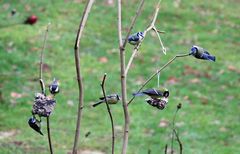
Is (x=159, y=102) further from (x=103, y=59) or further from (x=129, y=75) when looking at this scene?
(x=103, y=59)

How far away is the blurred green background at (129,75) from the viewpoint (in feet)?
25.9

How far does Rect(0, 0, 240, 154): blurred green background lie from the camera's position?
790cm

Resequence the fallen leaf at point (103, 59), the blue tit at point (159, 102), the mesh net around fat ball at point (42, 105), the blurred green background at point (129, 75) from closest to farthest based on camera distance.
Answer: the mesh net around fat ball at point (42, 105) → the blue tit at point (159, 102) → the blurred green background at point (129, 75) → the fallen leaf at point (103, 59)

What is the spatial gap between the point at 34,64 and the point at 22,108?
2.40 meters

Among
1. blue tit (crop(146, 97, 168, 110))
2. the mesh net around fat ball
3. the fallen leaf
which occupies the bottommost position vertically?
the fallen leaf

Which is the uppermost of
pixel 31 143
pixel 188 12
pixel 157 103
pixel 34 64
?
pixel 157 103

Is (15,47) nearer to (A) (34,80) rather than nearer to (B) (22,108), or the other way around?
(A) (34,80)

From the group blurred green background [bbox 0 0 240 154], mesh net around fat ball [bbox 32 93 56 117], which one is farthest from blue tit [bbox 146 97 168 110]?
blurred green background [bbox 0 0 240 154]

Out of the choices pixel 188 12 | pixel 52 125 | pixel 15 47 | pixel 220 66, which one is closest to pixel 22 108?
pixel 52 125

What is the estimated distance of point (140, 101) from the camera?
32.2ft

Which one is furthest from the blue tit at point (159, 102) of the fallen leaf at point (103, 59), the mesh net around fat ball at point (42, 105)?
the fallen leaf at point (103, 59)

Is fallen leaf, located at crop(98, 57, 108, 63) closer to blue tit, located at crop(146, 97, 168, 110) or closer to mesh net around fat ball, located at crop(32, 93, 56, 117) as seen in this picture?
blue tit, located at crop(146, 97, 168, 110)

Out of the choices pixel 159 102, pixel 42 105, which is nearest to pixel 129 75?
pixel 159 102

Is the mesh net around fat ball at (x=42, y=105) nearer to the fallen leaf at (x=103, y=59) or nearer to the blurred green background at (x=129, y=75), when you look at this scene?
the blurred green background at (x=129, y=75)
